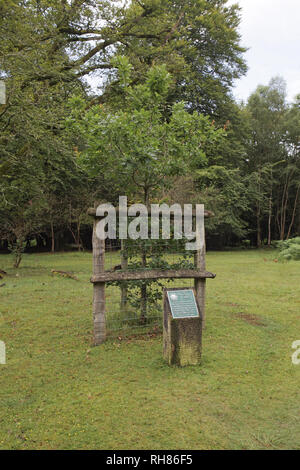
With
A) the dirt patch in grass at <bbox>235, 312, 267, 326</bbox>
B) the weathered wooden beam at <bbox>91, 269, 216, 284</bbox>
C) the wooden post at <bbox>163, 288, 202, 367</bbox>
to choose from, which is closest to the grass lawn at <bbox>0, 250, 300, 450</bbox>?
the dirt patch in grass at <bbox>235, 312, 267, 326</bbox>

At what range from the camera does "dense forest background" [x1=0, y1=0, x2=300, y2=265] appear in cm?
616

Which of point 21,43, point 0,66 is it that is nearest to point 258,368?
point 0,66

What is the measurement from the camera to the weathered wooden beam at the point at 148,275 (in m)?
5.51

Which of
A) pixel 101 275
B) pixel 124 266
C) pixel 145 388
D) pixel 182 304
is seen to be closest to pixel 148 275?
pixel 124 266

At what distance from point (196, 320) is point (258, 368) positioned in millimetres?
1065

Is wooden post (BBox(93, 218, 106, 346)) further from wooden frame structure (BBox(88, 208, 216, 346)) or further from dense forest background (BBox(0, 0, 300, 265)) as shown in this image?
dense forest background (BBox(0, 0, 300, 265))

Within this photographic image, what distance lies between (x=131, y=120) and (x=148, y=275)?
238 cm

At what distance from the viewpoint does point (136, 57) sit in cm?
1549

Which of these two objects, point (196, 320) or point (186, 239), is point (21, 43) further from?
point (196, 320)

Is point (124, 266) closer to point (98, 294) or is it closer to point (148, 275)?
point (148, 275)

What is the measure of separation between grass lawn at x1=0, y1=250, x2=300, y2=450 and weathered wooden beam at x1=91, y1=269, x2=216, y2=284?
1.01 metres

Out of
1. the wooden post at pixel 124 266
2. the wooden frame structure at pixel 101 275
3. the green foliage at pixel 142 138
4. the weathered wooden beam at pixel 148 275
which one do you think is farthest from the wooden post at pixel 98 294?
the green foliage at pixel 142 138

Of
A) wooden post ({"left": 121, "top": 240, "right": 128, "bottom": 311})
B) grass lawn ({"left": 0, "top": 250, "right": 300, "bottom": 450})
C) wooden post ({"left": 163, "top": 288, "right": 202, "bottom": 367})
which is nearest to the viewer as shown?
grass lawn ({"left": 0, "top": 250, "right": 300, "bottom": 450})

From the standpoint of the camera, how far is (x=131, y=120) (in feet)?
18.9
